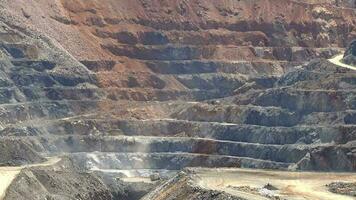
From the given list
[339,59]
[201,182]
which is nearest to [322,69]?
[339,59]

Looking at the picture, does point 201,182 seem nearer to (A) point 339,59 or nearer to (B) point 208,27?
(A) point 339,59

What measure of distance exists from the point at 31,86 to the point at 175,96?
2102 centimetres

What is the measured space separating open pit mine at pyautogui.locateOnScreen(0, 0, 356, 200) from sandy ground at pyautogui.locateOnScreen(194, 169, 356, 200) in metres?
0.19

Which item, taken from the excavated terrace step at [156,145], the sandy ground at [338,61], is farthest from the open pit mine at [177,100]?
the sandy ground at [338,61]

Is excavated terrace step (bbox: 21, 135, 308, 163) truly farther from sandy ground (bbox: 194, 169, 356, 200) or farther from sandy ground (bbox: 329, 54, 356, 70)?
sandy ground (bbox: 329, 54, 356, 70)

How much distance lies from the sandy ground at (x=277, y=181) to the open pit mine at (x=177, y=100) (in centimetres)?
19

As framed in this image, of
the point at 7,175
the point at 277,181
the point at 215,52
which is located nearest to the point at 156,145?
the point at 7,175

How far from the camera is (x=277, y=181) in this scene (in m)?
77.0

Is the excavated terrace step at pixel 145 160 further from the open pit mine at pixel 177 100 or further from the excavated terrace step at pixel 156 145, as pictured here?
the excavated terrace step at pixel 156 145

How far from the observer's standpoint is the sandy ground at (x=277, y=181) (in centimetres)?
6838

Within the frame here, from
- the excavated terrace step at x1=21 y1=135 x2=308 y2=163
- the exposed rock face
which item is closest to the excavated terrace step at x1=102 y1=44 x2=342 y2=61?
the exposed rock face

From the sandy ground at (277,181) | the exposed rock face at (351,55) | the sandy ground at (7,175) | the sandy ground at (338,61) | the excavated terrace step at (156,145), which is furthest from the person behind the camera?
the exposed rock face at (351,55)

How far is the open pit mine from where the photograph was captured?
83.7 m

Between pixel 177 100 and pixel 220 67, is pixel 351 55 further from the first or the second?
pixel 177 100
